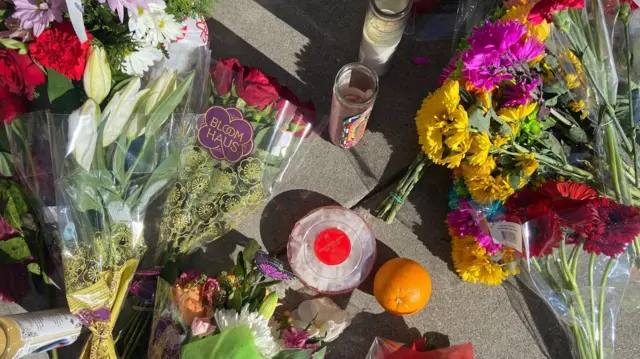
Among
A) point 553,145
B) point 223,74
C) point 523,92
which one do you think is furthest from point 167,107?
point 553,145

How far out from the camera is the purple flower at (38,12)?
Result: 49.0 inches

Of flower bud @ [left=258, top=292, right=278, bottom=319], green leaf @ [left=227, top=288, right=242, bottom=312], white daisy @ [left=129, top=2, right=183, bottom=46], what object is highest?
white daisy @ [left=129, top=2, right=183, bottom=46]

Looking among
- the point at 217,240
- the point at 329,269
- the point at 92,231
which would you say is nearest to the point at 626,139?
the point at 329,269

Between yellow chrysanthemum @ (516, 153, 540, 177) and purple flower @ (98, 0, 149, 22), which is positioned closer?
purple flower @ (98, 0, 149, 22)

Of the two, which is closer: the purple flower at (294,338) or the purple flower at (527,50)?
the purple flower at (527,50)

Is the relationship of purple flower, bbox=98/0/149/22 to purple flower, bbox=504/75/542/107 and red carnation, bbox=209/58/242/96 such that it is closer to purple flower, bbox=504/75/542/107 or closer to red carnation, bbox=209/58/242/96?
red carnation, bbox=209/58/242/96

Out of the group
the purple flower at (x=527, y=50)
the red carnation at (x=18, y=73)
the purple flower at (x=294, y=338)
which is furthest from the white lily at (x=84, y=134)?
the purple flower at (x=527, y=50)

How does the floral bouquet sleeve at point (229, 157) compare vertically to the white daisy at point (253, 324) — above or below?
above

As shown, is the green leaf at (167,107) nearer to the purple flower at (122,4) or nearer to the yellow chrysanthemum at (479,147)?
the purple flower at (122,4)

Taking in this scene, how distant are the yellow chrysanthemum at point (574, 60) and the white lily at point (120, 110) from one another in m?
1.07

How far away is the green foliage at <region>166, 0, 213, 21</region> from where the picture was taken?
4.44 ft

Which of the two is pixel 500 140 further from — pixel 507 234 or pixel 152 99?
pixel 152 99

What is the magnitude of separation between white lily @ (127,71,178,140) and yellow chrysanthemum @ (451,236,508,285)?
952 millimetres

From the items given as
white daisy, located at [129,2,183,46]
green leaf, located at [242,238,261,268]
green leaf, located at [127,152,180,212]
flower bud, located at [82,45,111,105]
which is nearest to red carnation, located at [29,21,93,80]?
flower bud, located at [82,45,111,105]
